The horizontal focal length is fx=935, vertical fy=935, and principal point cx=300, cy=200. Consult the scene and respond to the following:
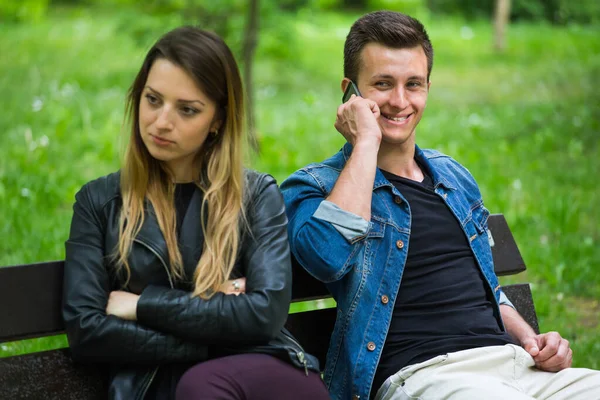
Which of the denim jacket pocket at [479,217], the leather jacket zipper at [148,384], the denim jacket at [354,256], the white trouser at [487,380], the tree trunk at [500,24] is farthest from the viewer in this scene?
the tree trunk at [500,24]

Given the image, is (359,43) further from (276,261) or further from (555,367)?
(555,367)

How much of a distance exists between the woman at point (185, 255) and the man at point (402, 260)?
0.85 feet

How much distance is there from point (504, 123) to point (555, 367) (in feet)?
24.9

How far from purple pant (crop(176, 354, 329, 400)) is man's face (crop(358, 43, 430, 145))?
110 cm

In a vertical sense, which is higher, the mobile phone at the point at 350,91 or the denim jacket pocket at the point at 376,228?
the mobile phone at the point at 350,91

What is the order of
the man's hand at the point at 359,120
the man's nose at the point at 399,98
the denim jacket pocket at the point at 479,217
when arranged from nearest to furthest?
the man's hand at the point at 359,120, the man's nose at the point at 399,98, the denim jacket pocket at the point at 479,217

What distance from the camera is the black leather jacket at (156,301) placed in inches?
115

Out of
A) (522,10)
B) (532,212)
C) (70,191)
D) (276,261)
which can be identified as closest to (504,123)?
(532,212)

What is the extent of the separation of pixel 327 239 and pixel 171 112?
2.29ft

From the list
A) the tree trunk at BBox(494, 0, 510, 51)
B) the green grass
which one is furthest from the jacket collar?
the tree trunk at BBox(494, 0, 510, 51)

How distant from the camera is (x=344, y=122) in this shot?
11.8ft

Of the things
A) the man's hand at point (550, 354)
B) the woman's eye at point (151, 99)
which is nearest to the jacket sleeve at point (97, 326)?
the woman's eye at point (151, 99)

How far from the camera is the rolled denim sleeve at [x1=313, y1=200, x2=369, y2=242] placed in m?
3.29

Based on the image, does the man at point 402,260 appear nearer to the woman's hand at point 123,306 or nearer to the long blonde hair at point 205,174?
the long blonde hair at point 205,174
